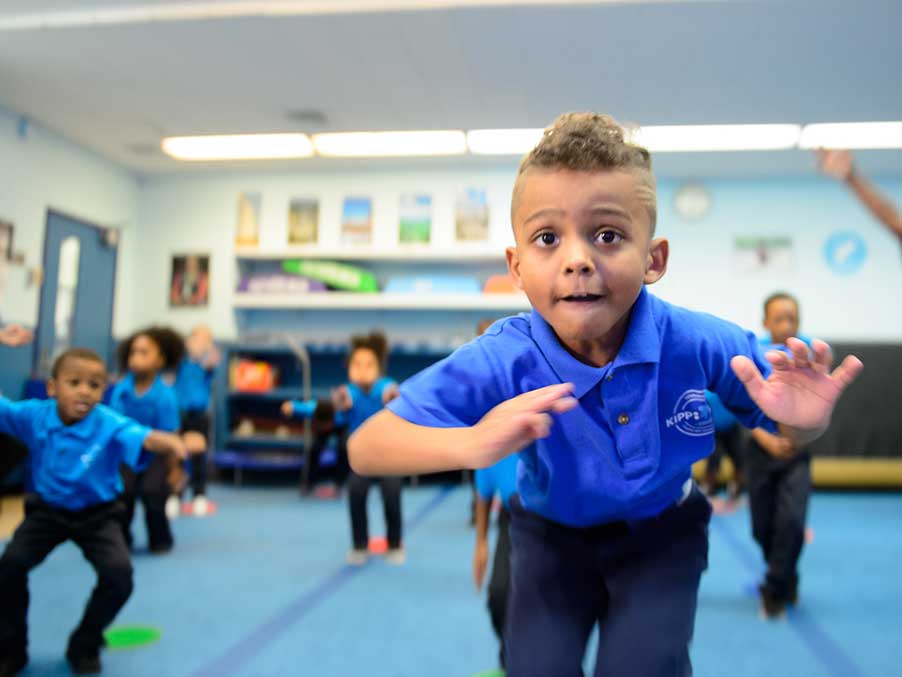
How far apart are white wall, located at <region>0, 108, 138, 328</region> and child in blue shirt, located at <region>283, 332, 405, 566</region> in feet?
8.74

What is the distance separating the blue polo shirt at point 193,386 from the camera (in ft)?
19.0

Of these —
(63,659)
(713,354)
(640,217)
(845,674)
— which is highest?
(640,217)

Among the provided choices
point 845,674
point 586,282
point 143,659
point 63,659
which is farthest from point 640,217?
point 63,659

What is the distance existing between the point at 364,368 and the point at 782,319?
2324 mm

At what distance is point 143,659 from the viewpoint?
8.23 ft

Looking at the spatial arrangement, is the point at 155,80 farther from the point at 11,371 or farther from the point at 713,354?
the point at 713,354

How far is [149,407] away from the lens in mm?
4133

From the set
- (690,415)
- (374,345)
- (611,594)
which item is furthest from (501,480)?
(374,345)

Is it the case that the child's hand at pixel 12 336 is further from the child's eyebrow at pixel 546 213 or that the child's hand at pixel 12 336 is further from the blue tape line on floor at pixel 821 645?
the blue tape line on floor at pixel 821 645

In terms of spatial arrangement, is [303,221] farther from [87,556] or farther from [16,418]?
[87,556]

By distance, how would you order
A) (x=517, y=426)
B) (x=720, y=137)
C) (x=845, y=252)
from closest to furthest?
(x=517, y=426), (x=720, y=137), (x=845, y=252)

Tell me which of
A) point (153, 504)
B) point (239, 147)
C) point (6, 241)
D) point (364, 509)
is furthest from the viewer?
point (239, 147)

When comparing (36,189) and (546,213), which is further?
(36,189)

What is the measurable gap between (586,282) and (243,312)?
23.5 ft
